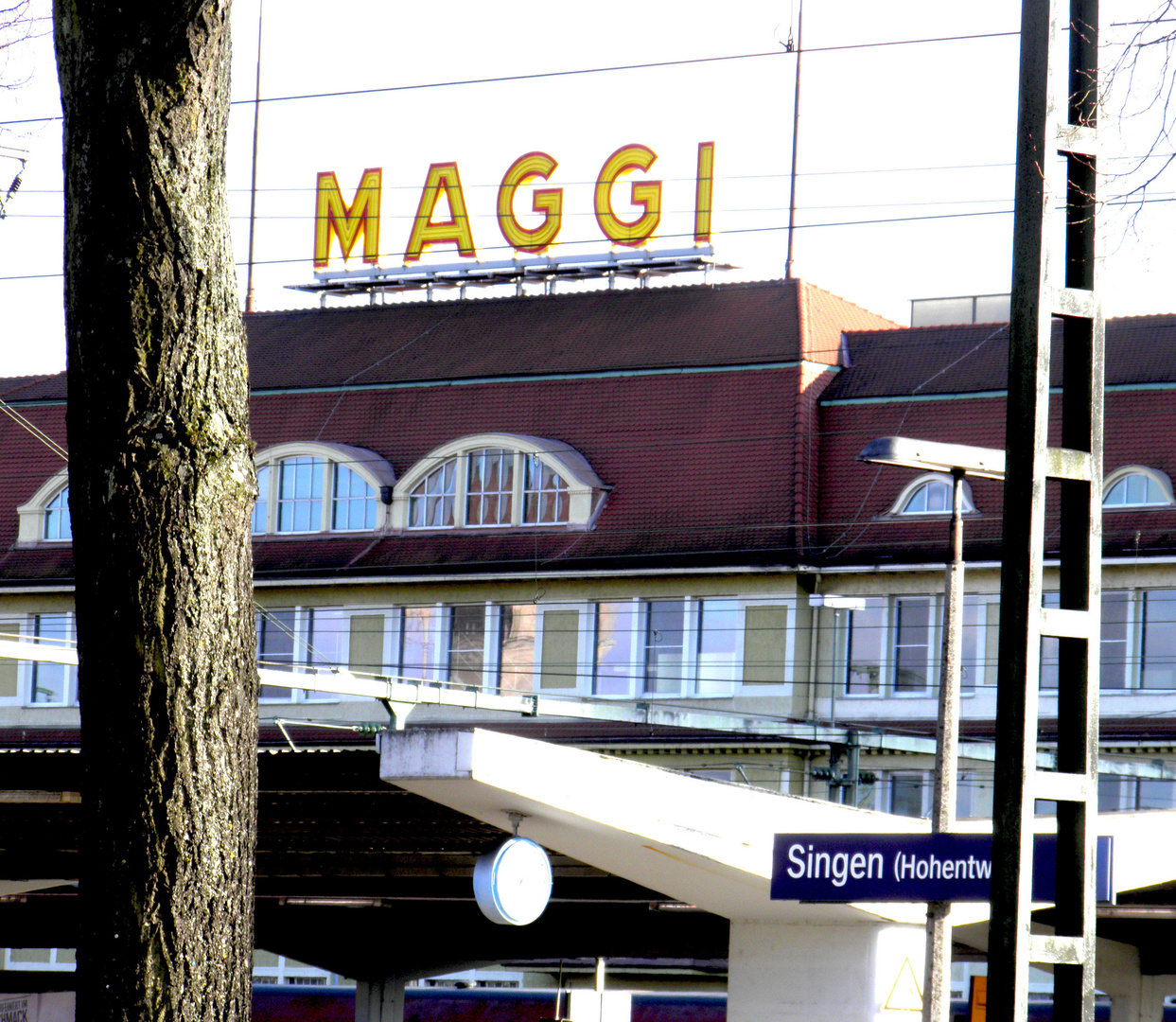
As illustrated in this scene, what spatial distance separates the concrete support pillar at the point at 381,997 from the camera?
98.6 ft

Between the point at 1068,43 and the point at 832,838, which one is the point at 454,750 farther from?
the point at 1068,43

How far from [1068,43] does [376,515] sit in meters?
40.5

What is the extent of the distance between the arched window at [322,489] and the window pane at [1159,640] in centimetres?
1683

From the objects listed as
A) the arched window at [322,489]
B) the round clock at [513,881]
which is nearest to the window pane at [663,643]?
the arched window at [322,489]

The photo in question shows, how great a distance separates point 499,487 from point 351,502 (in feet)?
12.3

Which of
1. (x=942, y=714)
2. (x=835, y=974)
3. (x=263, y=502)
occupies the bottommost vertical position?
(x=835, y=974)

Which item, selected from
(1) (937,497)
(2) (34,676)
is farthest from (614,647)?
(2) (34,676)

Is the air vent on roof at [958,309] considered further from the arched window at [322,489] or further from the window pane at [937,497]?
the arched window at [322,489]

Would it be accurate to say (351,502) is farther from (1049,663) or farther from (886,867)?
(886,867)

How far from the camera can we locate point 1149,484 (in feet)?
134

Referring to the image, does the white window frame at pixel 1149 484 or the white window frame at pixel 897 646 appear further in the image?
the white window frame at pixel 897 646

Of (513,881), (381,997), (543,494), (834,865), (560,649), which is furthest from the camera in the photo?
(543,494)

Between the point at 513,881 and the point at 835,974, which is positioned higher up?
the point at 513,881

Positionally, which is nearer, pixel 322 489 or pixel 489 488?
pixel 489 488
